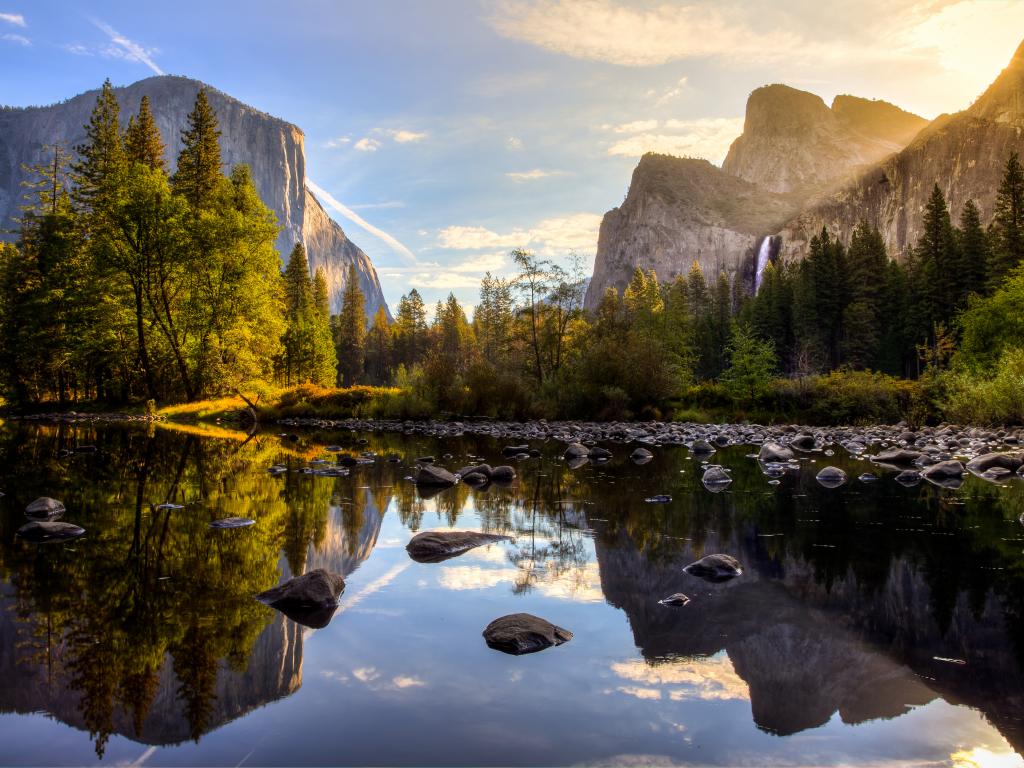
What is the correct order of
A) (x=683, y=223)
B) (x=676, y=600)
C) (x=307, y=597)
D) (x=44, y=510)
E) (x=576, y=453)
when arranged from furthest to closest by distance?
(x=683, y=223) < (x=576, y=453) < (x=44, y=510) < (x=676, y=600) < (x=307, y=597)

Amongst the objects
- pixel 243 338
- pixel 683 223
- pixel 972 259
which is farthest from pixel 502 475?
pixel 683 223

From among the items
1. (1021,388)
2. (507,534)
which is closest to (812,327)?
(1021,388)

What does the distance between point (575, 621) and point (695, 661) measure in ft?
2.63

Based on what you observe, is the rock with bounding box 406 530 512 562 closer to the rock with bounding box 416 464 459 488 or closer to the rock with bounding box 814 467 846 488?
the rock with bounding box 416 464 459 488

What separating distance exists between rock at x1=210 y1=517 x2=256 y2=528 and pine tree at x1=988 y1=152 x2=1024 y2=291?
51.7m

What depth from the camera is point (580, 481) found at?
9758 millimetres

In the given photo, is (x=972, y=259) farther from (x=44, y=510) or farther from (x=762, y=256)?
(x=762, y=256)

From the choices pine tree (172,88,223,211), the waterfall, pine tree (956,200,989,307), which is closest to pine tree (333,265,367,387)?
pine tree (172,88,223,211)

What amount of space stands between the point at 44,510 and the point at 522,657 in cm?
571

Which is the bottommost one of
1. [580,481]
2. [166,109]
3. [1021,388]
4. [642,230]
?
[580,481]

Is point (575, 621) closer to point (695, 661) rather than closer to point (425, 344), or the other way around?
point (695, 661)

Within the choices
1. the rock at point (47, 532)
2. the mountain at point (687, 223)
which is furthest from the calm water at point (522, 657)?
the mountain at point (687, 223)

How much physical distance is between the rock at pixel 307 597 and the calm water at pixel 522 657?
11 cm

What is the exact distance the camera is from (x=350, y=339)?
81.3 metres
